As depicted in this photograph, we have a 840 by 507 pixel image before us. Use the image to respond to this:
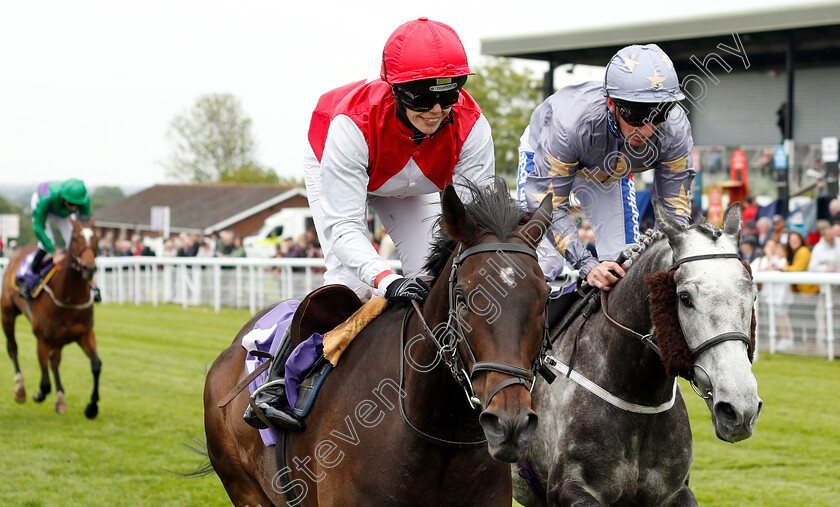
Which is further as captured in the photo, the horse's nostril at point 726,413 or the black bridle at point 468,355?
the horse's nostril at point 726,413

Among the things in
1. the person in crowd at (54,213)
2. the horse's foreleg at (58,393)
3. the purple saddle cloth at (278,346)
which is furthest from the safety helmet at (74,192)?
the purple saddle cloth at (278,346)

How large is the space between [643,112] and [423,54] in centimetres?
114

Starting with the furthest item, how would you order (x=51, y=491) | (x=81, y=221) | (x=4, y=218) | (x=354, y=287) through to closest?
(x=4, y=218)
(x=81, y=221)
(x=51, y=491)
(x=354, y=287)

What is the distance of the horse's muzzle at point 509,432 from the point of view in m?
2.12

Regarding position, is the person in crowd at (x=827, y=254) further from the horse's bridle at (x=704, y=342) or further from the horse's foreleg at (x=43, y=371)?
the horse's foreleg at (x=43, y=371)

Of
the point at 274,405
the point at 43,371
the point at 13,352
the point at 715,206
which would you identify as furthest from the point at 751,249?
the point at 274,405

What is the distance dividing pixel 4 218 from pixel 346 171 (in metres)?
25.7

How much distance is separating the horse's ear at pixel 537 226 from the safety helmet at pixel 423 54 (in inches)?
21.9

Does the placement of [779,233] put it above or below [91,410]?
above

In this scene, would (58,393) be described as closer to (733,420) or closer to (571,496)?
(571,496)

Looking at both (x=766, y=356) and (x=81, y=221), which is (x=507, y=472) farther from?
(x=766, y=356)

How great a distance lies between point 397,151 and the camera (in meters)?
3.21

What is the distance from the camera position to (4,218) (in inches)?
1029

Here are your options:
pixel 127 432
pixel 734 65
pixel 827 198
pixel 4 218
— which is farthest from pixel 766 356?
pixel 4 218
